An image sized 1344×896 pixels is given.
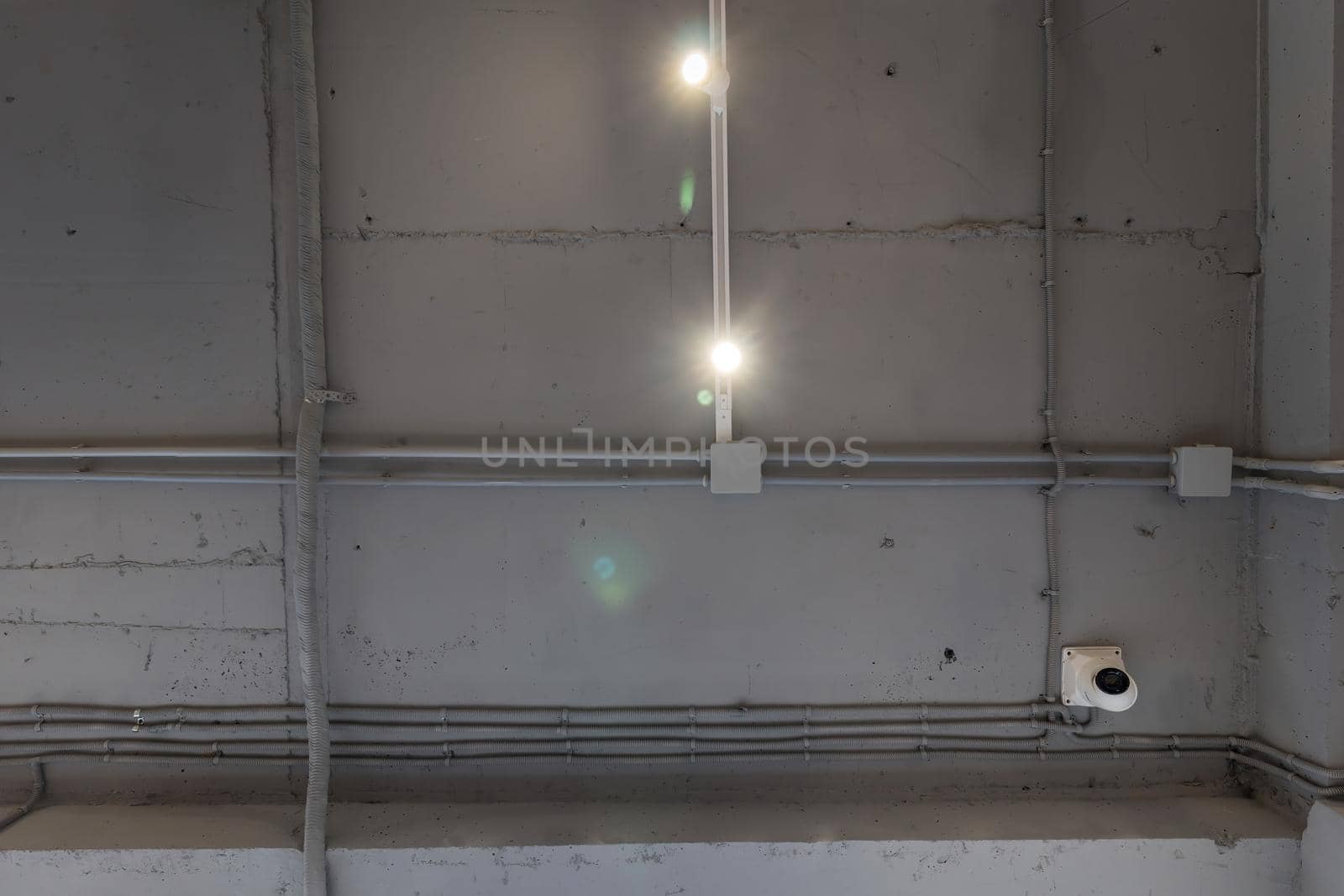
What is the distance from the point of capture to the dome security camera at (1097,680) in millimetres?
1794

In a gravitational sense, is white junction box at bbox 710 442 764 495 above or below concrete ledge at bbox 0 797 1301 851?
above

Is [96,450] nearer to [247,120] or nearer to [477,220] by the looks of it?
[247,120]

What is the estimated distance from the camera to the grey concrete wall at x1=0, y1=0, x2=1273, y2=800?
1904mm

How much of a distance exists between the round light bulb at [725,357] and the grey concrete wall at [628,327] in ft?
0.48

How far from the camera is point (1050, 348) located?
1908 millimetres

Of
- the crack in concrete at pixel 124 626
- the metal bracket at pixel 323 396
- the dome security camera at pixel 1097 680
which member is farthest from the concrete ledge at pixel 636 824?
the metal bracket at pixel 323 396

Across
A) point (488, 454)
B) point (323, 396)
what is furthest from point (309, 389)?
point (488, 454)

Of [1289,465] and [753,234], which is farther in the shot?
[753,234]

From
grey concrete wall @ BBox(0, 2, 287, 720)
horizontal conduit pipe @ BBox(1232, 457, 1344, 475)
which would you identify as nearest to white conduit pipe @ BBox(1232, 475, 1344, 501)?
horizontal conduit pipe @ BBox(1232, 457, 1344, 475)

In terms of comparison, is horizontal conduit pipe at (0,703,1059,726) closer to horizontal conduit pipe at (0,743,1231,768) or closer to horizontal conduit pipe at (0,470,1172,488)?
horizontal conduit pipe at (0,743,1231,768)

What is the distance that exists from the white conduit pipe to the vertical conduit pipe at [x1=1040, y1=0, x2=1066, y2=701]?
603mm

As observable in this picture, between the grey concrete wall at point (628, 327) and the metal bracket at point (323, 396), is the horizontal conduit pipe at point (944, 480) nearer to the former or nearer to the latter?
the grey concrete wall at point (628, 327)

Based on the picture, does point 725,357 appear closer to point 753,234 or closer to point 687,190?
point 753,234

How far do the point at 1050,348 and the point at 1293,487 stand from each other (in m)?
0.82
